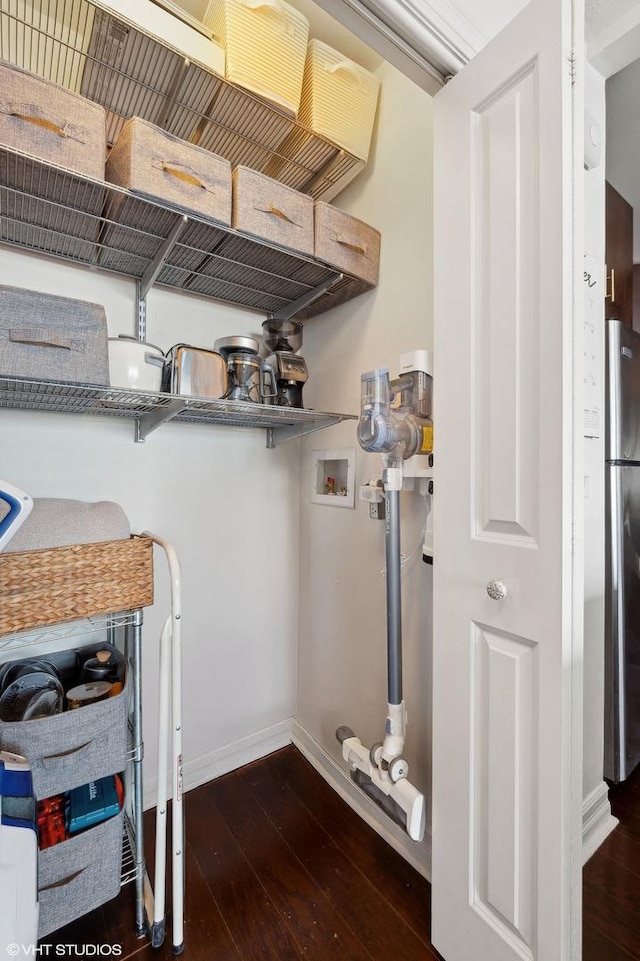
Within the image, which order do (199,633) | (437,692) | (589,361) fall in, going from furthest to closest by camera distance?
1. (199,633)
2. (589,361)
3. (437,692)

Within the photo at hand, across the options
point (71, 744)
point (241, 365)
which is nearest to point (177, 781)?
point (71, 744)

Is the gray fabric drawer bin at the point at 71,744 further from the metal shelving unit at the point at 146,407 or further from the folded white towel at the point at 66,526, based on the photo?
the metal shelving unit at the point at 146,407

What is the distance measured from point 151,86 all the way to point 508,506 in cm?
149

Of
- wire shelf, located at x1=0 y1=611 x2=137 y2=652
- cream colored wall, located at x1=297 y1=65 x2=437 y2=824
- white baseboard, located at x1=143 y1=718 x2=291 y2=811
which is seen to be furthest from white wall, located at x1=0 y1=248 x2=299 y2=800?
Result: wire shelf, located at x1=0 y1=611 x2=137 y2=652

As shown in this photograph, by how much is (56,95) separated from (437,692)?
5.47 ft

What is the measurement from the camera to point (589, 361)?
1269mm

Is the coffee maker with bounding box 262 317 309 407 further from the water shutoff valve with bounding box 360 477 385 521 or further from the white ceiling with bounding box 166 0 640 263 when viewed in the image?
the white ceiling with bounding box 166 0 640 263

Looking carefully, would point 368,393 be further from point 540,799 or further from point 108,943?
point 108,943

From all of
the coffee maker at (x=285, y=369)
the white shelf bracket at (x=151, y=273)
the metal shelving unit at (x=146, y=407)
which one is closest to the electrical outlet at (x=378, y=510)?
the metal shelving unit at (x=146, y=407)

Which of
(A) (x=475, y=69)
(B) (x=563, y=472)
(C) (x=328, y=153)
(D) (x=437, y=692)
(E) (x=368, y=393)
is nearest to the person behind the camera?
(B) (x=563, y=472)

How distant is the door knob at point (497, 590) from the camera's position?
0.86m

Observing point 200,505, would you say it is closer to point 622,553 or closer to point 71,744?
point 71,744

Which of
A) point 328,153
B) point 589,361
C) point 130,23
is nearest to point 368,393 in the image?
point 589,361

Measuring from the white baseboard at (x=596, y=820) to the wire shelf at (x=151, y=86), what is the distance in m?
2.21
